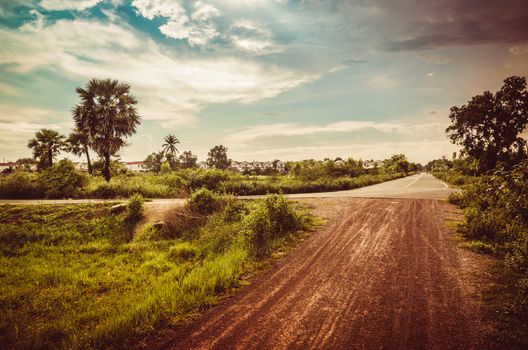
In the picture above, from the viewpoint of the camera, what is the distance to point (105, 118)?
26.5m

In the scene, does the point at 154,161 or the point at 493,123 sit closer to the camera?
the point at 493,123

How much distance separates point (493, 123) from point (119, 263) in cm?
4305

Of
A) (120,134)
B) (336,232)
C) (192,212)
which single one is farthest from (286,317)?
(120,134)

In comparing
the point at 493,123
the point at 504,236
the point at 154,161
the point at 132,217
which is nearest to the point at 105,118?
the point at 132,217

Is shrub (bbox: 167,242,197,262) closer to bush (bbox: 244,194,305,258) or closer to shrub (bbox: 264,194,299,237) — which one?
bush (bbox: 244,194,305,258)

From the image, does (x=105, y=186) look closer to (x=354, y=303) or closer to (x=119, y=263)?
(x=119, y=263)

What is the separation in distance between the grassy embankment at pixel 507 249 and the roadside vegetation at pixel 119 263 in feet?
16.2

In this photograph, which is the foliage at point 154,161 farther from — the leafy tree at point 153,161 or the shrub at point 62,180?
the shrub at point 62,180

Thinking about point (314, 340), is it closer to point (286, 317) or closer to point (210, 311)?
point (286, 317)

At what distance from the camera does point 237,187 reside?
23078mm

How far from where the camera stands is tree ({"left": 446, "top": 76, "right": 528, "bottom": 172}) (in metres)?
31.2

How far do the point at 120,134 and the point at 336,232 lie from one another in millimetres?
26306

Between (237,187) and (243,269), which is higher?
(237,187)

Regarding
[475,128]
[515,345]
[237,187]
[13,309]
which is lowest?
[13,309]
